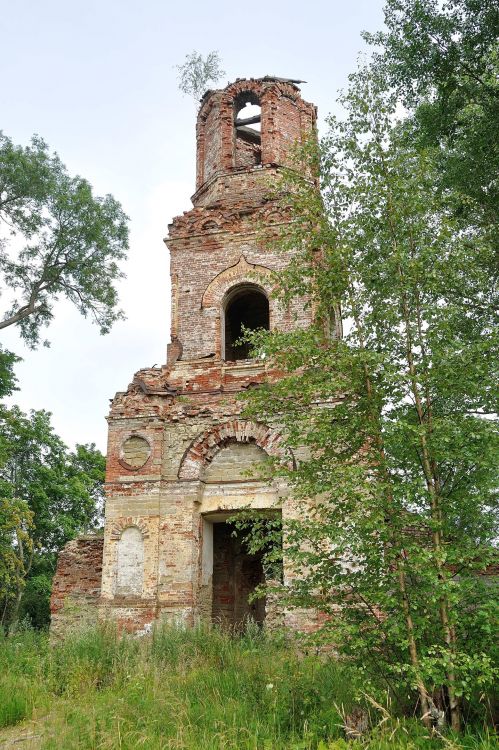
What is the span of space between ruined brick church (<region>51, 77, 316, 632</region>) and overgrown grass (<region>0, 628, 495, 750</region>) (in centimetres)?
179

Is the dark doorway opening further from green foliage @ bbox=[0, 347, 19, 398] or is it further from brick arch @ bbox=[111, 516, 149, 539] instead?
green foliage @ bbox=[0, 347, 19, 398]

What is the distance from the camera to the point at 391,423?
19.5ft

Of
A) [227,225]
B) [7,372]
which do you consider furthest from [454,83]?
[7,372]

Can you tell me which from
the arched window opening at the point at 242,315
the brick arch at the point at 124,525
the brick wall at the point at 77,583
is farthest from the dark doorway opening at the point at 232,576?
the arched window opening at the point at 242,315

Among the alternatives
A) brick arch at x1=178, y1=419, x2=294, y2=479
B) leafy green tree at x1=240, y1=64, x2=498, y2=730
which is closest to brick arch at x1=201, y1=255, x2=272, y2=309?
brick arch at x1=178, y1=419, x2=294, y2=479

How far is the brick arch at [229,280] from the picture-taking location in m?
13.7

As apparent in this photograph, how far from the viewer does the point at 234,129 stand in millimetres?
15727

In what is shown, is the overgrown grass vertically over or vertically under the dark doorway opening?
under

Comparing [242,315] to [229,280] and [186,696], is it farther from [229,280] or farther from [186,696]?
[186,696]

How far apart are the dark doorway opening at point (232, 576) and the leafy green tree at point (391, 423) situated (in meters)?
7.62

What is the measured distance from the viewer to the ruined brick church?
11695 millimetres

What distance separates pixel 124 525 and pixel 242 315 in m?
5.88

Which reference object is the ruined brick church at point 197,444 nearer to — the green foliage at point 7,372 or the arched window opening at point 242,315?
the arched window opening at point 242,315

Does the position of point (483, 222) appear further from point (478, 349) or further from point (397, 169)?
point (478, 349)
